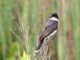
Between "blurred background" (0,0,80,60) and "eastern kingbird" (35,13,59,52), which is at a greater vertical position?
"eastern kingbird" (35,13,59,52)

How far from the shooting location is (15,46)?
2.43m

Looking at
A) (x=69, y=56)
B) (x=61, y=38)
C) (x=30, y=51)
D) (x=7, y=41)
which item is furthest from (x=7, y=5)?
(x=30, y=51)

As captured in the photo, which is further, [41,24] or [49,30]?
[41,24]

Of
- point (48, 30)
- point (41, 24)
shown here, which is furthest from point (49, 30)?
point (41, 24)

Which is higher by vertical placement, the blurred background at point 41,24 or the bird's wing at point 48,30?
the bird's wing at point 48,30

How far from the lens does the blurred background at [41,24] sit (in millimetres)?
2244

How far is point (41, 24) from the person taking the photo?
7.63ft

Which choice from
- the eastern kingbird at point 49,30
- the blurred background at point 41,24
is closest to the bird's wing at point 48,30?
the eastern kingbird at point 49,30

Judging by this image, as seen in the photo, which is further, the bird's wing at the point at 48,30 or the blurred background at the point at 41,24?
the blurred background at the point at 41,24

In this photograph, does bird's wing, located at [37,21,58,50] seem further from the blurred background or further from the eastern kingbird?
the blurred background

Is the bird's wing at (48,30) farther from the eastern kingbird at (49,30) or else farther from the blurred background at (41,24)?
the blurred background at (41,24)

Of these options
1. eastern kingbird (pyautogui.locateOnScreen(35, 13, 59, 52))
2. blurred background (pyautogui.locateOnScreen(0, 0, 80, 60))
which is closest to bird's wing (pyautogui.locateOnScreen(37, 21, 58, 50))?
eastern kingbird (pyautogui.locateOnScreen(35, 13, 59, 52))

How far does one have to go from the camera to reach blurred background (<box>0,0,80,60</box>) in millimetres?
2244

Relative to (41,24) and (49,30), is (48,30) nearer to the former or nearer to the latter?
(49,30)
